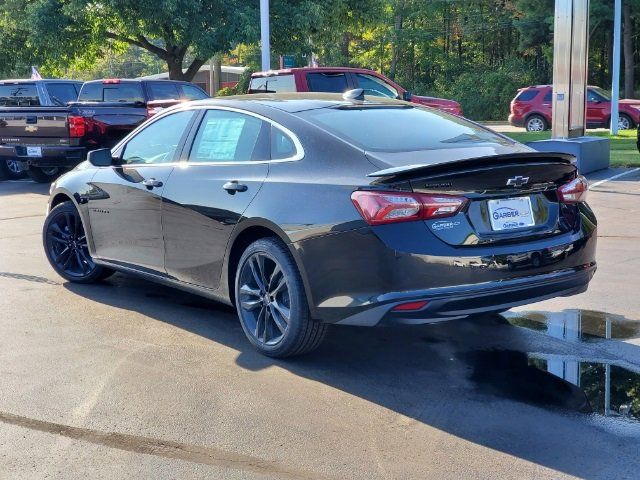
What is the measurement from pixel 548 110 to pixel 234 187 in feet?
81.6

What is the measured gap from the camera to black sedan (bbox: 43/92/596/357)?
464 cm

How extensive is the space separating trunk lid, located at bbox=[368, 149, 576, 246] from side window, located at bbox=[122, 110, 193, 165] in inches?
77.5

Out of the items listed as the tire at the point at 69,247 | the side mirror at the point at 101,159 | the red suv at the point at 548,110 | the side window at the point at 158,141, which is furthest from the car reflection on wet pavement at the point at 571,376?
the red suv at the point at 548,110

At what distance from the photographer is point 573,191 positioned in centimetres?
521

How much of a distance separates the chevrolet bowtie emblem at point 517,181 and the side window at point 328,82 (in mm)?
12073

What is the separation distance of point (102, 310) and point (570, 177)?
364 centimetres

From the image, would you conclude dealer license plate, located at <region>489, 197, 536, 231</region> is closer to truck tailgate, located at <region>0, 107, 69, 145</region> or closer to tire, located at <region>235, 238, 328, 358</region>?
tire, located at <region>235, 238, 328, 358</region>

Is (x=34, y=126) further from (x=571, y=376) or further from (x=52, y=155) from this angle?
(x=571, y=376)

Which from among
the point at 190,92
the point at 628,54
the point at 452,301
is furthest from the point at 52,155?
the point at 628,54

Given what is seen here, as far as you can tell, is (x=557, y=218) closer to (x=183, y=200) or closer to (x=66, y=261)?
(x=183, y=200)

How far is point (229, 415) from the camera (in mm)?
4488

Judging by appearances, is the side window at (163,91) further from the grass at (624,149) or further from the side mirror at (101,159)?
the side mirror at (101,159)

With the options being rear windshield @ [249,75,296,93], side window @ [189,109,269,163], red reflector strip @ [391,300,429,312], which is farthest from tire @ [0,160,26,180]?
red reflector strip @ [391,300,429,312]

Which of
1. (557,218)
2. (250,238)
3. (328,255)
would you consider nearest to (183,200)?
(250,238)
